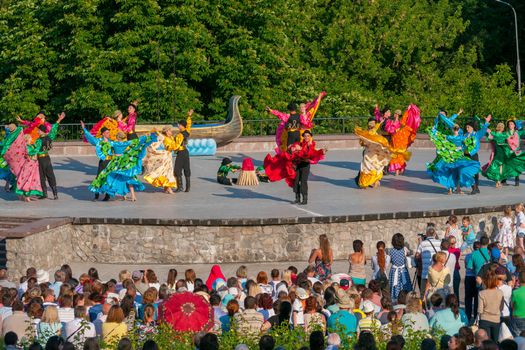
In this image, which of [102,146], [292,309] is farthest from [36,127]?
[292,309]

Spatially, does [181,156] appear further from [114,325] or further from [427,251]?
[114,325]

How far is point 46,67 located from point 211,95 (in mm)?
5522

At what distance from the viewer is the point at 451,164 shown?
2831cm

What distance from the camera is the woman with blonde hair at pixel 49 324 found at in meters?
14.8

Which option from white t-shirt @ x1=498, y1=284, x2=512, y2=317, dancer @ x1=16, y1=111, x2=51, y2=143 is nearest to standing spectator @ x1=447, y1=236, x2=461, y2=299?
white t-shirt @ x1=498, y1=284, x2=512, y2=317

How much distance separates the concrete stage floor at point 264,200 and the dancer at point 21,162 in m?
0.35

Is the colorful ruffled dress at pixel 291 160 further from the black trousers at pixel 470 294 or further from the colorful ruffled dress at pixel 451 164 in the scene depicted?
the black trousers at pixel 470 294

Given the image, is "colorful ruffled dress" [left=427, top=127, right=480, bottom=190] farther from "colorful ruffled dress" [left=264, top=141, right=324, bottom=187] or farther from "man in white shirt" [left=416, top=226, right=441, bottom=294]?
"man in white shirt" [left=416, top=226, right=441, bottom=294]

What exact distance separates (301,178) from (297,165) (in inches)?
15.1

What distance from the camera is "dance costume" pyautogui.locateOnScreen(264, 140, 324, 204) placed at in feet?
85.3

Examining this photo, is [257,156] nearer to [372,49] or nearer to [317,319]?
[372,49]

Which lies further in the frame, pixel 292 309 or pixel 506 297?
pixel 506 297

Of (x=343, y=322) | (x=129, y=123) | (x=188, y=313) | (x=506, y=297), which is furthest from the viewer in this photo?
(x=129, y=123)

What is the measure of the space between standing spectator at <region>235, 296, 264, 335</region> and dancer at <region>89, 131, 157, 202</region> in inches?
468
